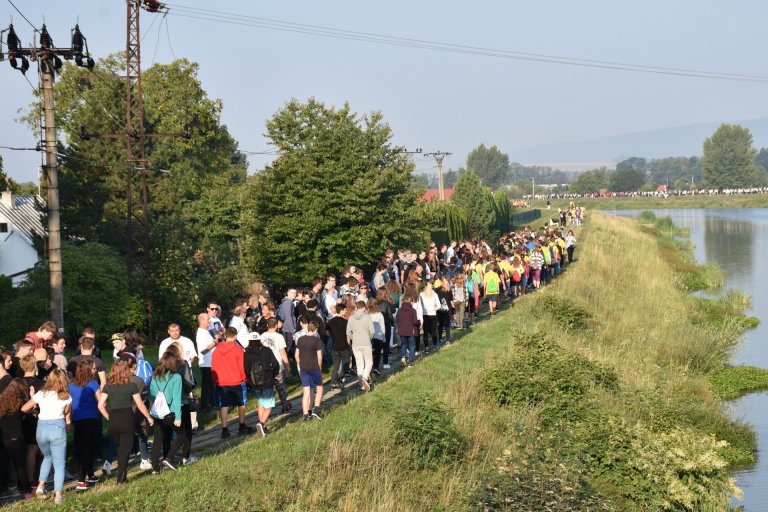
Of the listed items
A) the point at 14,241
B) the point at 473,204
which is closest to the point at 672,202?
the point at 473,204

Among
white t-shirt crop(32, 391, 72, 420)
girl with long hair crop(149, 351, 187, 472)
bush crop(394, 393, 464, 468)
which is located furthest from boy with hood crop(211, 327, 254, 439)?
white t-shirt crop(32, 391, 72, 420)

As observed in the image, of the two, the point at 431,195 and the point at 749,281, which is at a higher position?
the point at 431,195

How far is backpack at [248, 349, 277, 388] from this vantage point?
40.8 ft

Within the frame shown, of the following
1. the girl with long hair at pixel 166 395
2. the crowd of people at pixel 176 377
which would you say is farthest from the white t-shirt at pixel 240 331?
the girl with long hair at pixel 166 395

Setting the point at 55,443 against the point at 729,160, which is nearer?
the point at 55,443

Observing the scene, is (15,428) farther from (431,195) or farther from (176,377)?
(431,195)

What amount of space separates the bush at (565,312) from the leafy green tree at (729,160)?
534ft

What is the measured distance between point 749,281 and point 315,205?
2649cm

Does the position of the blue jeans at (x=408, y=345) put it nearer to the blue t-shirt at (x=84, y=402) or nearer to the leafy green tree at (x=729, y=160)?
the blue t-shirt at (x=84, y=402)

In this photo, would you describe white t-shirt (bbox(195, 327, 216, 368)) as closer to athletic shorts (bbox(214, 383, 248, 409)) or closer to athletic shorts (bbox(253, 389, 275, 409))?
athletic shorts (bbox(214, 383, 248, 409))

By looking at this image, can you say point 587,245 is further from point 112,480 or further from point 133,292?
point 112,480

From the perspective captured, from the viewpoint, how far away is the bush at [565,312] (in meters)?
→ 24.8

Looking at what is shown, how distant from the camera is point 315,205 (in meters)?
28.5

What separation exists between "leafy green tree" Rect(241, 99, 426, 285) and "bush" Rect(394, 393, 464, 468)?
15.2m
